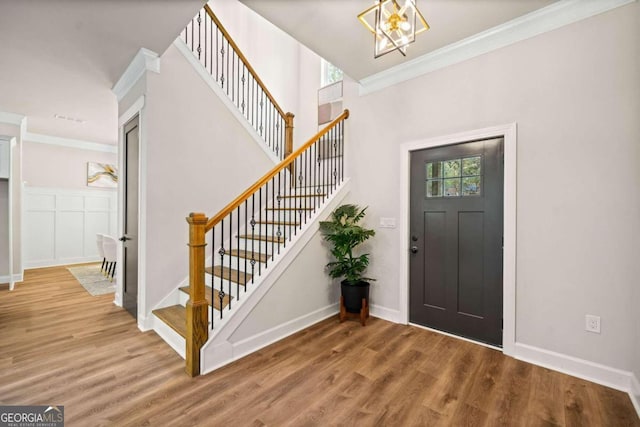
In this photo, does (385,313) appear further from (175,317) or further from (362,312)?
(175,317)

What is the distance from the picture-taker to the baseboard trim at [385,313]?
3166mm

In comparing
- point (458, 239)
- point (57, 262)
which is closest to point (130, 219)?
point (458, 239)

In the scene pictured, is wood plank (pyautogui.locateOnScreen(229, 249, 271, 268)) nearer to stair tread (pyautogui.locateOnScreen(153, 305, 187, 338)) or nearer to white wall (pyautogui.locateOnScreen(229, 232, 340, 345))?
white wall (pyautogui.locateOnScreen(229, 232, 340, 345))

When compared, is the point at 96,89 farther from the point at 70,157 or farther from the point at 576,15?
the point at 576,15

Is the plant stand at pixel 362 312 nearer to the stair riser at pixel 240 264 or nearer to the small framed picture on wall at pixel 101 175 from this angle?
the stair riser at pixel 240 264

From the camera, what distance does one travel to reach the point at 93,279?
4875 millimetres

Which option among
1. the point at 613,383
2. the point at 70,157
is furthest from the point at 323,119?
the point at 70,157

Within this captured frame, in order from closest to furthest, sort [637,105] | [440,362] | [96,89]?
[637,105] < [440,362] < [96,89]

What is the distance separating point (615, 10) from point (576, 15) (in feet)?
0.72

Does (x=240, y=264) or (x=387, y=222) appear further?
(x=387, y=222)

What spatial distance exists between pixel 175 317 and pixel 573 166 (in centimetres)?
378

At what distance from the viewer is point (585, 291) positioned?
2123mm

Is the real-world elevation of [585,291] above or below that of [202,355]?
above

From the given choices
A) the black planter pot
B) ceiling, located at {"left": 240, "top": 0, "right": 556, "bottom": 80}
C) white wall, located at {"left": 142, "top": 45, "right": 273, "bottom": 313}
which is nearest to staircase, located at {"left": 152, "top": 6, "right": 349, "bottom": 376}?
white wall, located at {"left": 142, "top": 45, "right": 273, "bottom": 313}
